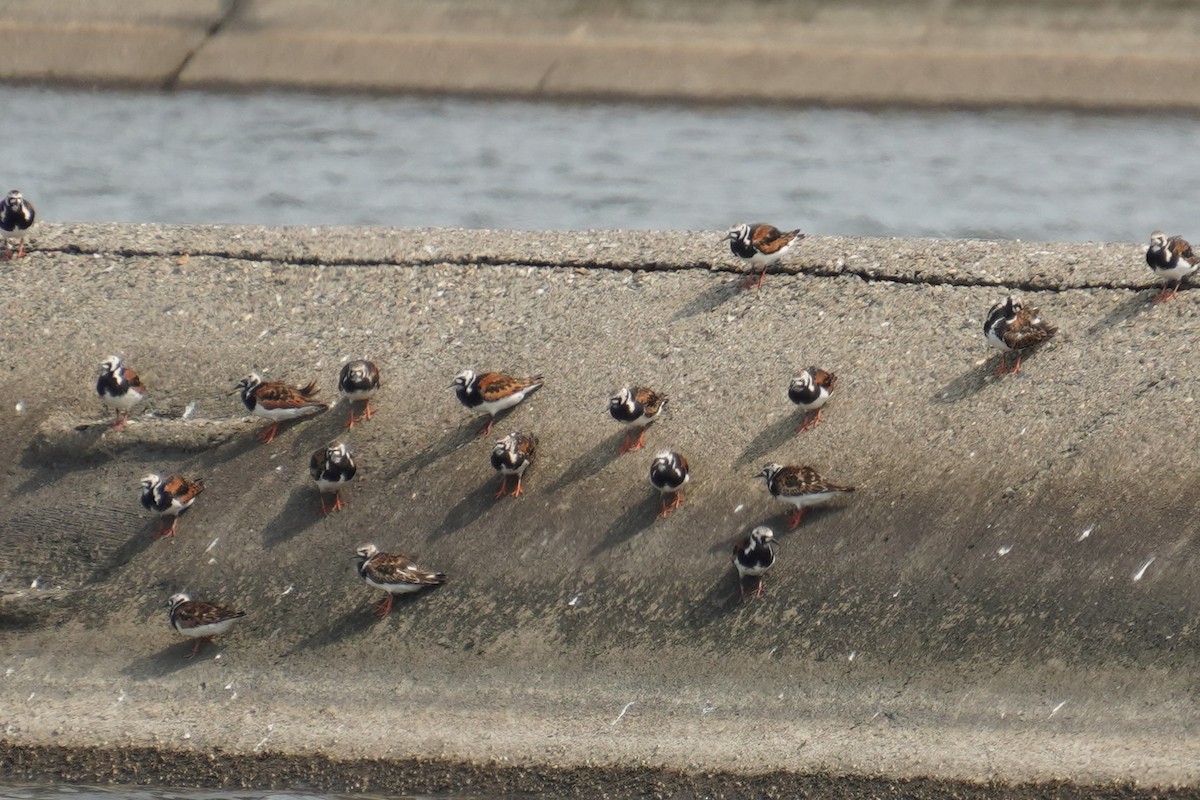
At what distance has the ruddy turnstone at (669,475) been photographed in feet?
46.7

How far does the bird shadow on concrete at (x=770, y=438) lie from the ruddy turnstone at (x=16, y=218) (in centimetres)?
786

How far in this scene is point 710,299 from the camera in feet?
53.8

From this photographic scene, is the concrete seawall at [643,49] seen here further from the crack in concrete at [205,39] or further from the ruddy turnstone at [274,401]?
the ruddy turnstone at [274,401]

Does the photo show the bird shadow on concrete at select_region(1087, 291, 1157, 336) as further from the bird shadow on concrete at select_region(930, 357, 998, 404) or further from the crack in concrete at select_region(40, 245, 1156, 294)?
the bird shadow on concrete at select_region(930, 357, 998, 404)

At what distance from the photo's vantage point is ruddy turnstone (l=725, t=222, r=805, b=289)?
1598 centimetres

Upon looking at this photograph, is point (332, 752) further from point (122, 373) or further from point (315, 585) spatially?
point (122, 373)

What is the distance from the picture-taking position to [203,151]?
93.2 feet

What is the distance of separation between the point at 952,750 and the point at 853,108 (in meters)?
16.6

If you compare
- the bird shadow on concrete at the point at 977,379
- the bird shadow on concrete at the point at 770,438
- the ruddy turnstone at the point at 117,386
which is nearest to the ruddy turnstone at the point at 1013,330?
the bird shadow on concrete at the point at 977,379

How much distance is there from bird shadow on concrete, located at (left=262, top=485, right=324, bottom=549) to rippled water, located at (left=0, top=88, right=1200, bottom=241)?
449 inches

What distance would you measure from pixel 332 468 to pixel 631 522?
261 cm

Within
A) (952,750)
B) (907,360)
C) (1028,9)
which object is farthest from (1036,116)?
(952,750)

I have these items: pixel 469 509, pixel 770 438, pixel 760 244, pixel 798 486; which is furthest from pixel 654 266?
pixel 798 486

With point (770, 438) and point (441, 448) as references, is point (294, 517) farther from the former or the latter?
point (770, 438)
